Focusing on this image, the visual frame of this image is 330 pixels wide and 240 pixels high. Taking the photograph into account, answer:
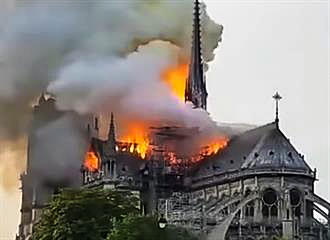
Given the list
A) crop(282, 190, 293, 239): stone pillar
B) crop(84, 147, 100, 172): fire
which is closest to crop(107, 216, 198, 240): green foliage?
crop(282, 190, 293, 239): stone pillar

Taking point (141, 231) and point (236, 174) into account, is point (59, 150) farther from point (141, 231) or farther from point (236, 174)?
point (141, 231)

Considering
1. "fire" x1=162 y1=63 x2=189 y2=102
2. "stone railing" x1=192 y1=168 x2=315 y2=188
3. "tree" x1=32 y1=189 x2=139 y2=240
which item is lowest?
"tree" x1=32 y1=189 x2=139 y2=240

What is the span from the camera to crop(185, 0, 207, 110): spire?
6112 inches

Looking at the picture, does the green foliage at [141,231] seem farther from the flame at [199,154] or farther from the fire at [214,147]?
the flame at [199,154]

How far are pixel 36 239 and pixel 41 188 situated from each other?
239 feet

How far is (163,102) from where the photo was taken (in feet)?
458

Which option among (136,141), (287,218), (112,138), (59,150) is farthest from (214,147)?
(59,150)

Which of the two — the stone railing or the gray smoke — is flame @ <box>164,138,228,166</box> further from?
the gray smoke

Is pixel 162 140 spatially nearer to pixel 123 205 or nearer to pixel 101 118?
pixel 101 118

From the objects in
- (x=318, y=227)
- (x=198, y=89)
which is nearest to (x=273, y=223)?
(x=318, y=227)

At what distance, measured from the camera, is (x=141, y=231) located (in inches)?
2618

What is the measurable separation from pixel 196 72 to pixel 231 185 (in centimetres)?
4204

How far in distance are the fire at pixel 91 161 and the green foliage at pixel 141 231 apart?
213 ft

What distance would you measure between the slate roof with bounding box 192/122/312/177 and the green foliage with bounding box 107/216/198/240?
147 ft
